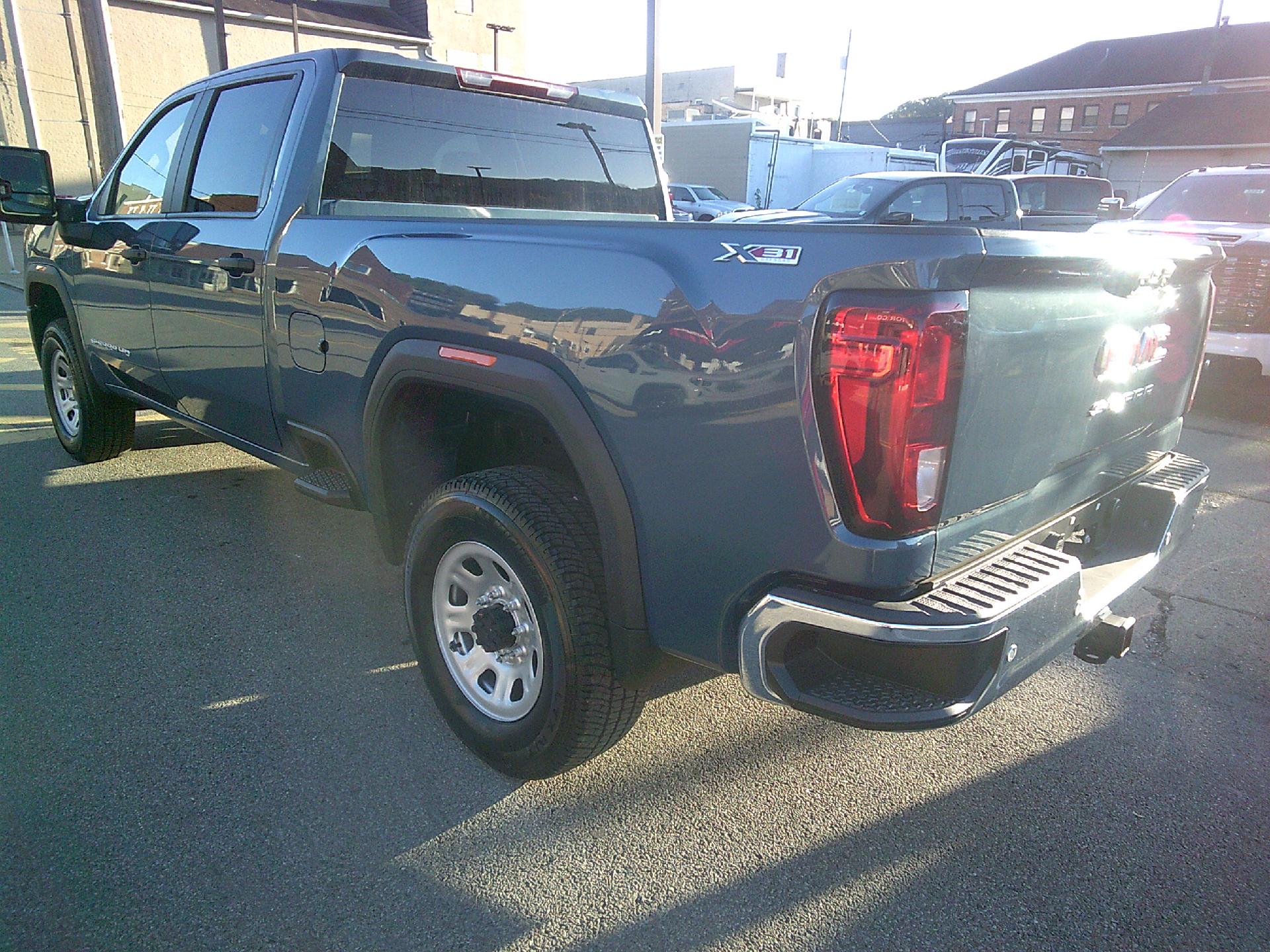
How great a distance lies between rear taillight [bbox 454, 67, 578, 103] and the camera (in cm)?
358

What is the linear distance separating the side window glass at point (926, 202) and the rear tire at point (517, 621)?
32.9ft

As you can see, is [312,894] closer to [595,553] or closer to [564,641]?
[564,641]

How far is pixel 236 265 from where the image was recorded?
11.0 ft

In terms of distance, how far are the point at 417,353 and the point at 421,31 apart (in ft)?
98.6

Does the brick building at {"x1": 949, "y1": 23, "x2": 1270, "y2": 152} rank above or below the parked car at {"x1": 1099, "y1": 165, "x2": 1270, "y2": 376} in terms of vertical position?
above

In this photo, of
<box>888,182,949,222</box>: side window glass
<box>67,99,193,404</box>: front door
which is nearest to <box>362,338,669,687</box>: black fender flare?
<box>67,99,193,404</box>: front door

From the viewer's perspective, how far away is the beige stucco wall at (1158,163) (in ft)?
119

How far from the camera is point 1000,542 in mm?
2170

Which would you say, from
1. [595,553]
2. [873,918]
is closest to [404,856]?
[595,553]

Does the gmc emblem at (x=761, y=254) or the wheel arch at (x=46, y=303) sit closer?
the gmc emblem at (x=761, y=254)

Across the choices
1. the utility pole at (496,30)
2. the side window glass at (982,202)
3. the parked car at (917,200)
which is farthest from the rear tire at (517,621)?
the utility pole at (496,30)

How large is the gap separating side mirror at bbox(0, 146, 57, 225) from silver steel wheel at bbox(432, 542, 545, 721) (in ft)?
10.6

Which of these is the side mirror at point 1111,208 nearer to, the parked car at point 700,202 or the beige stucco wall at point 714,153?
the parked car at point 700,202

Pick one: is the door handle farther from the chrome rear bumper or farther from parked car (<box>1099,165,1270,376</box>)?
parked car (<box>1099,165,1270,376</box>)
